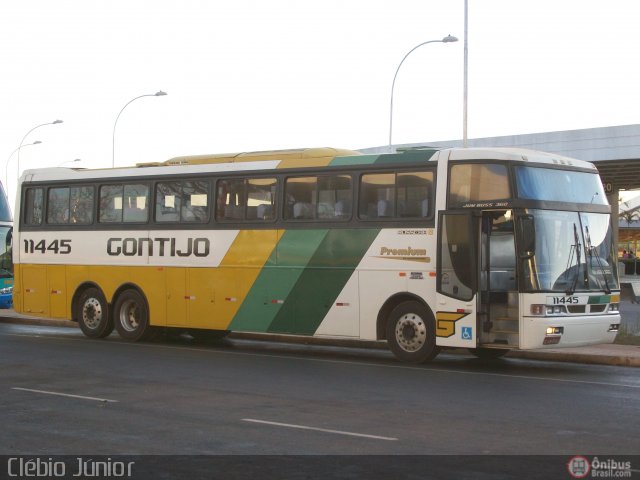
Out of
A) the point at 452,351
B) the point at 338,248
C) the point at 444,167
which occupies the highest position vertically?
the point at 444,167

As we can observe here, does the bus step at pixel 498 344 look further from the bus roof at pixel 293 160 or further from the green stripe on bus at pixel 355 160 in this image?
the green stripe on bus at pixel 355 160

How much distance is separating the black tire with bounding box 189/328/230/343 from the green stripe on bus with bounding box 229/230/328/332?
8.31 feet

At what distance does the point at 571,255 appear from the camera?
16.5m

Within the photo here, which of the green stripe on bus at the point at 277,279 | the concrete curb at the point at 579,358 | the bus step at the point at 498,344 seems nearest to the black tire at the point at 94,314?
the green stripe on bus at the point at 277,279

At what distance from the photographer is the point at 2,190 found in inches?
1212

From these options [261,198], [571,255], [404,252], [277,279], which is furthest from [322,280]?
[571,255]

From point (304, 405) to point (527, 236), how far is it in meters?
5.51

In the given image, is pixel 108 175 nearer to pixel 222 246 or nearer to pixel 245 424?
pixel 222 246

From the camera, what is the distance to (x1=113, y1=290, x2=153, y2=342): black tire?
70.0 ft

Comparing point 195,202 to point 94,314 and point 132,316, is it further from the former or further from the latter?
point 94,314

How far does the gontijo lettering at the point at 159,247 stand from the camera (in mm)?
20312

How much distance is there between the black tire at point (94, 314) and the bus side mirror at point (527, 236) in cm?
964
